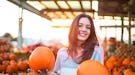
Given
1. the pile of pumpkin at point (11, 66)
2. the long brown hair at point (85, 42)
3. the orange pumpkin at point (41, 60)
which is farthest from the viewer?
the pile of pumpkin at point (11, 66)

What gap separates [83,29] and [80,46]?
19 cm

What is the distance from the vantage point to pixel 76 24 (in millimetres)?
1853

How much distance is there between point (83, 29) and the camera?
1.78 m

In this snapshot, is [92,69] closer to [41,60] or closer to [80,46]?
[41,60]

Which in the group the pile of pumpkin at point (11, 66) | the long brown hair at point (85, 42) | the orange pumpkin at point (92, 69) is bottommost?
the pile of pumpkin at point (11, 66)

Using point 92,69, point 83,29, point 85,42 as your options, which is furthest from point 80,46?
point 92,69

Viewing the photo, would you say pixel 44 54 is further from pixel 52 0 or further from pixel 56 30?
pixel 56 30

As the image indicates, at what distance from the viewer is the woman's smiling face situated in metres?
1.78

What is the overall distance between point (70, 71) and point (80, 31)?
293 mm

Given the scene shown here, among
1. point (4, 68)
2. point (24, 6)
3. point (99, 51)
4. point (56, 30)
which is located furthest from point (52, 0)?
point (56, 30)

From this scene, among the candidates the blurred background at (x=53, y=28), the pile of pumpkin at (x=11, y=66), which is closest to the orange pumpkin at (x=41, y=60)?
the blurred background at (x=53, y=28)

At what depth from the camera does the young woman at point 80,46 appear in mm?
1822

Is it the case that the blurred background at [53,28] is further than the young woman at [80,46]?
Yes

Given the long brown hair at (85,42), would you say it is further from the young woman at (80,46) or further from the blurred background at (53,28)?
the blurred background at (53,28)
